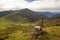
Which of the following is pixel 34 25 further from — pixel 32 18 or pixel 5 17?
pixel 5 17

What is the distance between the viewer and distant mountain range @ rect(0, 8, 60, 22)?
10.3 ft

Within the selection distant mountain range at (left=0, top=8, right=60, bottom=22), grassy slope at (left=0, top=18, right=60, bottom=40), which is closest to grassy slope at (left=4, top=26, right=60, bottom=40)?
grassy slope at (left=0, top=18, right=60, bottom=40)

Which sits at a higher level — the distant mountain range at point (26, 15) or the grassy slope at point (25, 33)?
the distant mountain range at point (26, 15)

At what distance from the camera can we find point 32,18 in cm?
314

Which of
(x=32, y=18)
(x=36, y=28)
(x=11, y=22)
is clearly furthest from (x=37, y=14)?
(x=11, y=22)

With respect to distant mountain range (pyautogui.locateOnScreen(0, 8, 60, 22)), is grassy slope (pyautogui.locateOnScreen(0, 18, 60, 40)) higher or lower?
Result: lower

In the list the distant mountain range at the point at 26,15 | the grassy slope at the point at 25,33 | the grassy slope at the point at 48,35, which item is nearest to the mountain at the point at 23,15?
the distant mountain range at the point at 26,15

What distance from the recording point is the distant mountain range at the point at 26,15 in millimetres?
3139

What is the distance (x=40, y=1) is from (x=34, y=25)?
22.6 inches

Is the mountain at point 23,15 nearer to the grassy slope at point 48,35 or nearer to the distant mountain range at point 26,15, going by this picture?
the distant mountain range at point 26,15

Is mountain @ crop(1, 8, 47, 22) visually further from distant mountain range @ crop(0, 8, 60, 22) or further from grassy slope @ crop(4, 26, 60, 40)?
grassy slope @ crop(4, 26, 60, 40)

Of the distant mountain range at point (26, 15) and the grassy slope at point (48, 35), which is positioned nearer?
the grassy slope at point (48, 35)

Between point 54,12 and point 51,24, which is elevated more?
point 54,12

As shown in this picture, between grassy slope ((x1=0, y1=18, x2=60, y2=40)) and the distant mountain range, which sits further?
the distant mountain range
